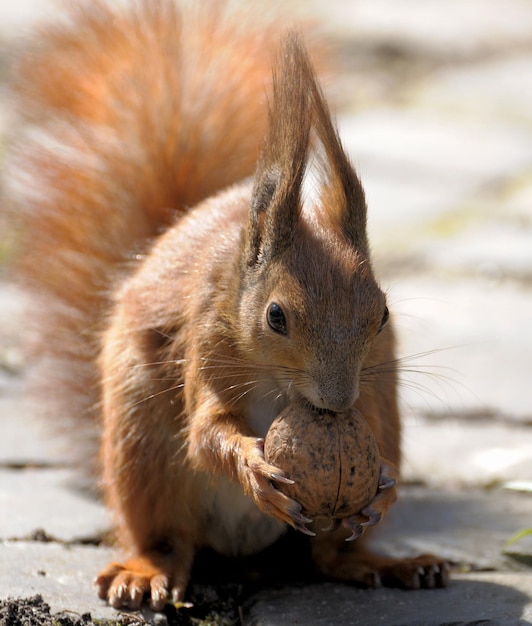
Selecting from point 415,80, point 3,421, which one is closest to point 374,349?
point 3,421

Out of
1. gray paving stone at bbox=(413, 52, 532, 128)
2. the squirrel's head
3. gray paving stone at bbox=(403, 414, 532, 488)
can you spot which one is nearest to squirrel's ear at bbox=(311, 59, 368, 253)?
the squirrel's head

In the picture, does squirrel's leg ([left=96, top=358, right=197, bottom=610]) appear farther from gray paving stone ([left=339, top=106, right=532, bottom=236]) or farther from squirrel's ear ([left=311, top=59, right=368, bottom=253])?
gray paving stone ([left=339, top=106, right=532, bottom=236])

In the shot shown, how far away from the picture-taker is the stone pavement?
1.89 metres

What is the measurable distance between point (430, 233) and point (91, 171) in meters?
1.32

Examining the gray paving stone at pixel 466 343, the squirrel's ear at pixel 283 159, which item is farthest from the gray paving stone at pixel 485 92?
the squirrel's ear at pixel 283 159

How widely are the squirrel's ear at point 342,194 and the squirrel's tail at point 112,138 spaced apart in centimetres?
47

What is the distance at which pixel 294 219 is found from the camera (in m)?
1.81

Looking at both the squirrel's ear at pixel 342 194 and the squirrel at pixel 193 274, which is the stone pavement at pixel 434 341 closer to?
the squirrel at pixel 193 274

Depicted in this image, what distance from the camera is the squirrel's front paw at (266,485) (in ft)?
5.49

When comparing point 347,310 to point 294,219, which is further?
point 294,219

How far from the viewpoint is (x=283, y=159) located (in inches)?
69.7

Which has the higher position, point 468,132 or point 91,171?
point 468,132

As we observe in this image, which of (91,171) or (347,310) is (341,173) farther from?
(91,171)

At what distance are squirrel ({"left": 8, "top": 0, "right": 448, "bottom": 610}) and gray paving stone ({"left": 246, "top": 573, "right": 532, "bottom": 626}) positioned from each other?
0.17 feet
